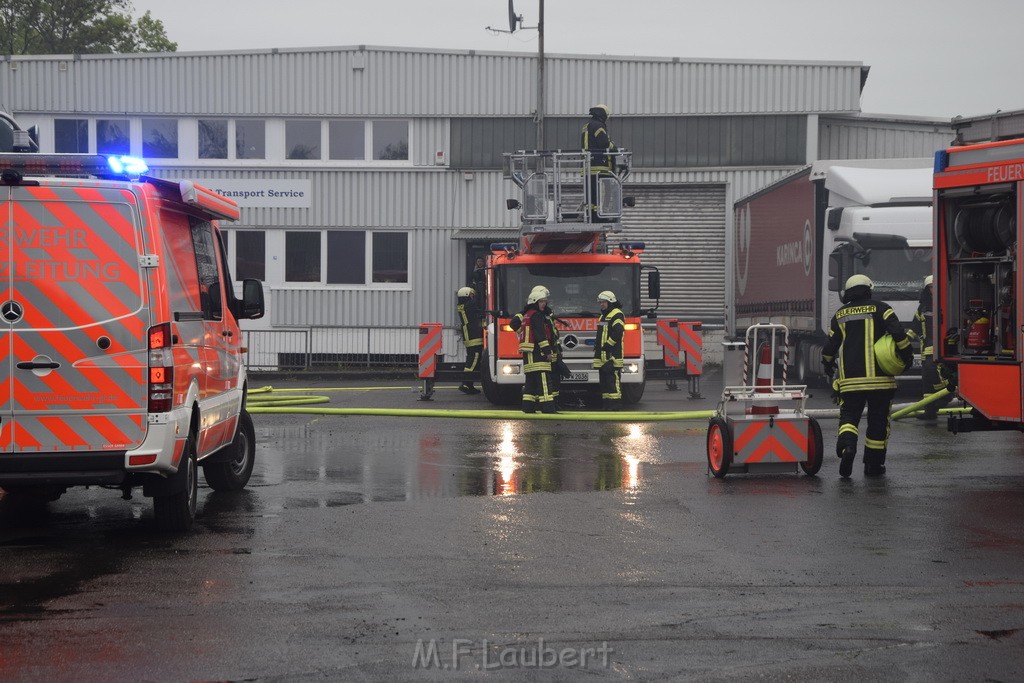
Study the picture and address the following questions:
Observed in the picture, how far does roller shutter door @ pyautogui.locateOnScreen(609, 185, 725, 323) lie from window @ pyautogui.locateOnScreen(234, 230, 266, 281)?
8.23 metres

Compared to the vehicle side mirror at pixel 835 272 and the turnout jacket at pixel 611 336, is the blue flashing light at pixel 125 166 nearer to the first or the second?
the turnout jacket at pixel 611 336

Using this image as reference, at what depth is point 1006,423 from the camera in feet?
35.8

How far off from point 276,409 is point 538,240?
4.69 meters

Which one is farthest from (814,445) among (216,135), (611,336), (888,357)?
(216,135)

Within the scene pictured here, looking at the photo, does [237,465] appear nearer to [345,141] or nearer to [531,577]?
[531,577]

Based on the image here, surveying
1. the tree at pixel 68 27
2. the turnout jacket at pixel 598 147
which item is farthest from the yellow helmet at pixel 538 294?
the tree at pixel 68 27

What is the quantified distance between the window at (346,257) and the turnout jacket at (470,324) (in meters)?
8.20

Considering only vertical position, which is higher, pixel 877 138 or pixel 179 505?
pixel 877 138

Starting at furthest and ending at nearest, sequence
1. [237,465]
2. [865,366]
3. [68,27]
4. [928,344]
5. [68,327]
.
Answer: [68,27]
[928,344]
[865,366]
[237,465]
[68,327]

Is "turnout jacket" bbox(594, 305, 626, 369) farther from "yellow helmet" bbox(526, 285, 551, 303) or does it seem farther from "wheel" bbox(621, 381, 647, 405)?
"wheel" bbox(621, 381, 647, 405)

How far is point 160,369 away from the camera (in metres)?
8.04

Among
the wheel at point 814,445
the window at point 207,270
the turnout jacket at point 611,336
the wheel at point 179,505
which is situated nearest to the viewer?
the wheel at point 179,505

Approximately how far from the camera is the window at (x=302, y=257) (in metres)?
30.3

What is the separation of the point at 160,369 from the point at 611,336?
10967mm
